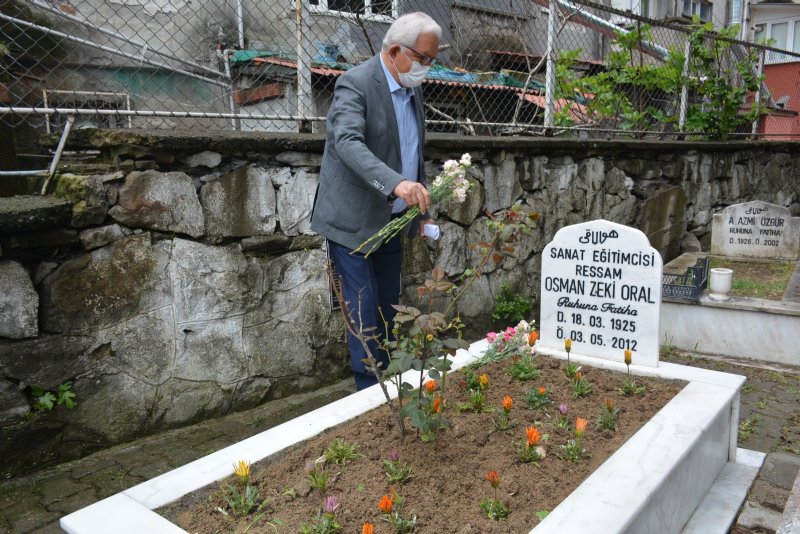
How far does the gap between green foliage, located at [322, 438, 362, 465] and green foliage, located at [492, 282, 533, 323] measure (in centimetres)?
299

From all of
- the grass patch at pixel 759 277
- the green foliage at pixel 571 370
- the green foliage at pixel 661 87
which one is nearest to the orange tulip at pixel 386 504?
the green foliage at pixel 571 370

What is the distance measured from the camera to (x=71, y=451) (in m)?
2.92

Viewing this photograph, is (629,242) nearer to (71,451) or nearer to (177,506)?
(177,506)

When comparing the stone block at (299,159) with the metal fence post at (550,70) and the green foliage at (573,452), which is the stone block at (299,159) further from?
the metal fence post at (550,70)

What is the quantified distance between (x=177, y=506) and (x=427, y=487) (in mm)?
702

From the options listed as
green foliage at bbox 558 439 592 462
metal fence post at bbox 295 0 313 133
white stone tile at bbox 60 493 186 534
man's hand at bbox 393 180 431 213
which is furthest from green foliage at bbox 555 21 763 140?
white stone tile at bbox 60 493 186 534

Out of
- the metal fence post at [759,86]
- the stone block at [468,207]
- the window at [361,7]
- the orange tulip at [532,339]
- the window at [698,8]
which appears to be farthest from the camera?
the window at [698,8]

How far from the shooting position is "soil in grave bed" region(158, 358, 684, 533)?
71.0 inches

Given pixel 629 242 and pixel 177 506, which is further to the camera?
pixel 629 242

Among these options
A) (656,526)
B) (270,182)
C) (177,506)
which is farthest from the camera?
(270,182)

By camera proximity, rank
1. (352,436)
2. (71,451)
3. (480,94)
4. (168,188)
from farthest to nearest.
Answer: (480,94)
(168,188)
(71,451)
(352,436)

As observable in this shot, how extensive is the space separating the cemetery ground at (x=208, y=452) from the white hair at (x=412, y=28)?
192cm

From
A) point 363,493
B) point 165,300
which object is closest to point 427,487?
point 363,493

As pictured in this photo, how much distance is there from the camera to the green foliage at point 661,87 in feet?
21.4
